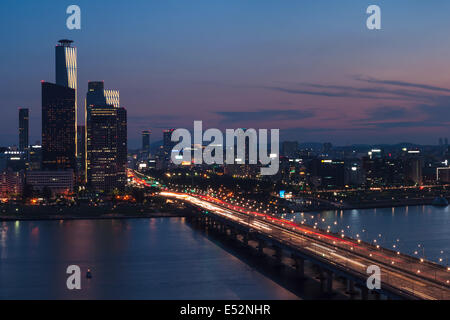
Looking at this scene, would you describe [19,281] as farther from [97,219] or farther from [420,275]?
[97,219]

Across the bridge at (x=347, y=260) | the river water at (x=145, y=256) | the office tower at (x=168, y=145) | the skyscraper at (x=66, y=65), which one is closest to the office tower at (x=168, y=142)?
the office tower at (x=168, y=145)

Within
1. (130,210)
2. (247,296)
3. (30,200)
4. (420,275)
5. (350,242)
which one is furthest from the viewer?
(30,200)

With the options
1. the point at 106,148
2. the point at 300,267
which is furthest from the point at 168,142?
the point at 300,267

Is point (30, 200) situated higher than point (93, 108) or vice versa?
point (93, 108)

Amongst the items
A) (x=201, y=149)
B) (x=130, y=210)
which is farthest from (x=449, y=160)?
(x=130, y=210)

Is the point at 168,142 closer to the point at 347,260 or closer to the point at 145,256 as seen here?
the point at 145,256
